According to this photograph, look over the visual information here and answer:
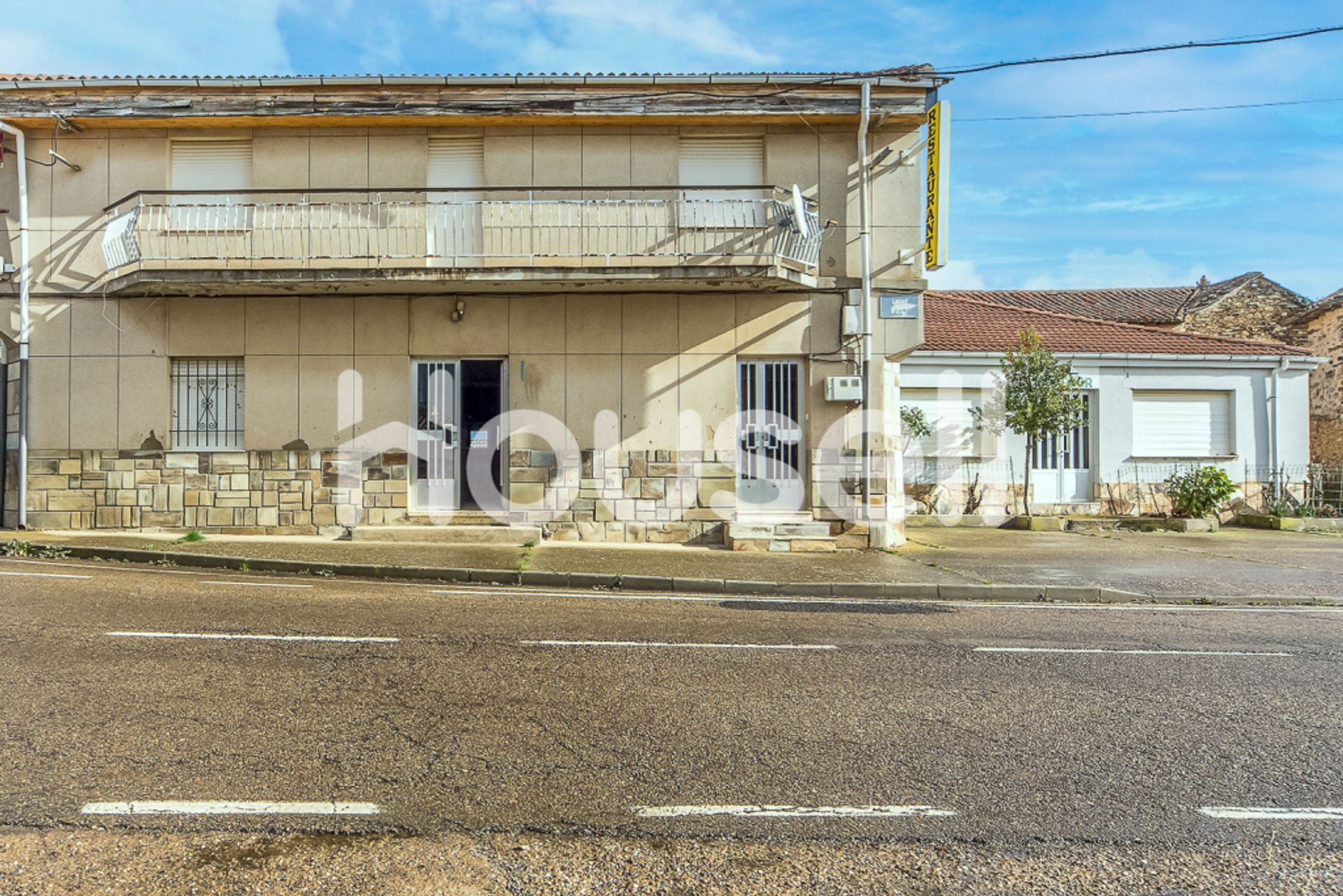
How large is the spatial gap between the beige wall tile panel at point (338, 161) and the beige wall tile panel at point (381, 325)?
1.72 metres

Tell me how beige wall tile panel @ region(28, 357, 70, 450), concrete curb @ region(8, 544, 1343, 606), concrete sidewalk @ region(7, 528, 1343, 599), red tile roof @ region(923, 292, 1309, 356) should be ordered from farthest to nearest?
red tile roof @ region(923, 292, 1309, 356)
beige wall tile panel @ region(28, 357, 70, 450)
concrete sidewalk @ region(7, 528, 1343, 599)
concrete curb @ region(8, 544, 1343, 606)

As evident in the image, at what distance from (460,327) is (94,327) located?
5.21 meters

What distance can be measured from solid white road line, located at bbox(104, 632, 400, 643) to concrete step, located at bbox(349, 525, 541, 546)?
644 cm

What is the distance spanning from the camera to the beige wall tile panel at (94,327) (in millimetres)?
14148

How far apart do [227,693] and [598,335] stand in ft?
30.9

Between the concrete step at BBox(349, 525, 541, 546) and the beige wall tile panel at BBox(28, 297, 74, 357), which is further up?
the beige wall tile panel at BBox(28, 297, 74, 357)

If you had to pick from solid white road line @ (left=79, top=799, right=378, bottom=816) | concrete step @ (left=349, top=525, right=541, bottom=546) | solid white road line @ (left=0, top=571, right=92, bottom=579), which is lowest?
solid white road line @ (left=79, top=799, right=378, bottom=816)

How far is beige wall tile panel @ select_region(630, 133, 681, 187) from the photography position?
14.2 m

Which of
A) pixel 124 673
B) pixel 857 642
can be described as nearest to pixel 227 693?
pixel 124 673

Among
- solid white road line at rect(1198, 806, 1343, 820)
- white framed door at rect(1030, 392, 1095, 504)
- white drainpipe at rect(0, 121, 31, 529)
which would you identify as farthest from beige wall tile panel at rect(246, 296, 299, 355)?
white framed door at rect(1030, 392, 1095, 504)

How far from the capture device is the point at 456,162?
14281 millimetres

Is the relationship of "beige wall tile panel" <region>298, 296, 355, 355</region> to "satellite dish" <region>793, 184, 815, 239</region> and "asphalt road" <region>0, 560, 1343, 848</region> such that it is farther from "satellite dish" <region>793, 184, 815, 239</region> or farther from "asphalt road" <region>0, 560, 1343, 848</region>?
"asphalt road" <region>0, 560, 1343, 848</region>

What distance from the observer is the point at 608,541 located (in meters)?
14.2

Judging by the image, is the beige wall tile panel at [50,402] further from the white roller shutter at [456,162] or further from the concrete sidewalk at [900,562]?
the white roller shutter at [456,162]
